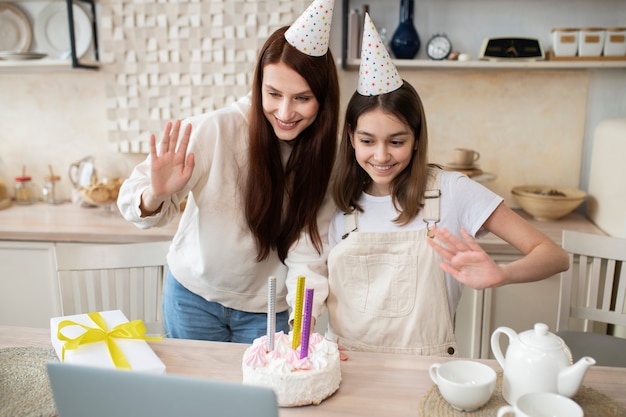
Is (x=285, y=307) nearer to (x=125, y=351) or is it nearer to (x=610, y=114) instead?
(x=125, y=351)

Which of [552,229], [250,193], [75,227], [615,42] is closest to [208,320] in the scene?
[250,193]

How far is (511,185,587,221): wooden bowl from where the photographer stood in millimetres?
2326

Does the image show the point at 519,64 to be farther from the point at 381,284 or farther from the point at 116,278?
the point at 116,278

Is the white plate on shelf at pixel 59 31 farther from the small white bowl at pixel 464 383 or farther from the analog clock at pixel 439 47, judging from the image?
the small white bowl at pixel 464 383

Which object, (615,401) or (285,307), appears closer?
(615,401)

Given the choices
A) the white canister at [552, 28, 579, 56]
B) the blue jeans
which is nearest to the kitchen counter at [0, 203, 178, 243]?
the blue jeans

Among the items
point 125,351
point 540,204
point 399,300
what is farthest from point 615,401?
point 540,204

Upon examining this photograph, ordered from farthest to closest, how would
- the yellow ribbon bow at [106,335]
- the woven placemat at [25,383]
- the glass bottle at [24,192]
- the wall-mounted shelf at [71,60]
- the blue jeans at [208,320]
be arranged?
the glass bottle at [24,192] < the wall-mounted shelf at [71,60] < the blue jeans at [208,320] < the yellow ribbon bow at [106,335] < the woven placemat at [25,383]

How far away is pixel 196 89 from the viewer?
267 centimetres

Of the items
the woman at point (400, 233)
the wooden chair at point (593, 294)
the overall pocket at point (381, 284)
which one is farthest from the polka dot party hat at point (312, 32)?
the wooden chair at point (593, 294)

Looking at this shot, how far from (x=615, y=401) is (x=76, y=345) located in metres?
1.04

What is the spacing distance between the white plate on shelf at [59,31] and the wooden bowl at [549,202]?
2.05m

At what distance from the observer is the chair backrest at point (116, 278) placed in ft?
5.33

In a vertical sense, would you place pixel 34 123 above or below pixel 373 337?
above
